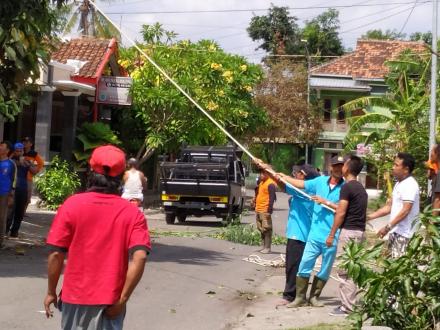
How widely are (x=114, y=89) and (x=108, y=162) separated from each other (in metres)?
23.9

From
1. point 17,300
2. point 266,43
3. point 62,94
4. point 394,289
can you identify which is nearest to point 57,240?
point 394,289

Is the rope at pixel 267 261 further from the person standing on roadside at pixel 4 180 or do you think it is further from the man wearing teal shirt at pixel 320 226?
the man wearing teal shirt at pixel 320 226

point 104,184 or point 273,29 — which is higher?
point 273,29

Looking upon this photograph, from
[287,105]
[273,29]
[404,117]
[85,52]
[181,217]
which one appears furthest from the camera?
[273,29]

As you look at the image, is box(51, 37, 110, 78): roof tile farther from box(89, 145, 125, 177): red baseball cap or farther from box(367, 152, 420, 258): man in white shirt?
box(89, 145, 125, 177): red baseball cap

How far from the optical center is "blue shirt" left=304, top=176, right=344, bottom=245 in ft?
35.2

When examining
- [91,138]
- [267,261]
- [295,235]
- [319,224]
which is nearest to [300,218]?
[295,235]

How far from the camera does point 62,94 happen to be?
27531 millimetres

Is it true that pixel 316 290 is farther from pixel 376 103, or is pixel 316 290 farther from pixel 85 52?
pixel 376 103

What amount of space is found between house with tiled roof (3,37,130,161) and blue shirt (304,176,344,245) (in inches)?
568

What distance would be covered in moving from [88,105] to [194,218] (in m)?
6.67

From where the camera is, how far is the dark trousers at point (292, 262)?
36.8ft

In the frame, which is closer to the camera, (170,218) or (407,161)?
(407,161)

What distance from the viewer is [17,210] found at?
53.8ft
